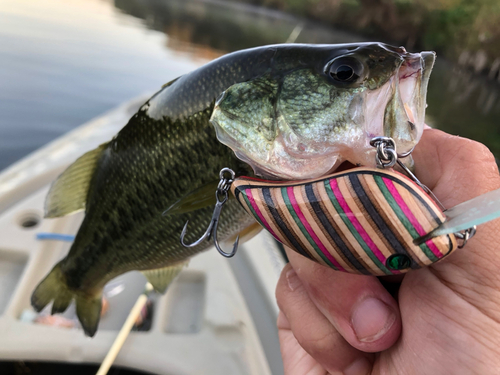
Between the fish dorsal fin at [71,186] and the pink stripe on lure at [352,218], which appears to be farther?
the fish dorsal fin at [71,186]

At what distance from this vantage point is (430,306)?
2.65 feet

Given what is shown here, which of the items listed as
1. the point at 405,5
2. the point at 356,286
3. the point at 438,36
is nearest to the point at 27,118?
the point at 356,286

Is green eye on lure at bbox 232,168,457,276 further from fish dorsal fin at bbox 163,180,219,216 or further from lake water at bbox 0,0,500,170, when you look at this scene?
lake water at bbox 0,0,500,170

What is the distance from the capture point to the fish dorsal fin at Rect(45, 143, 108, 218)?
139cm

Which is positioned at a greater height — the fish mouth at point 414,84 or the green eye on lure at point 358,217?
the fish mouth at point 414,84

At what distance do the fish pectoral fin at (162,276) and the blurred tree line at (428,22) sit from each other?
27628 millimetres

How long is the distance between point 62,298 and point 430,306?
1602 mm

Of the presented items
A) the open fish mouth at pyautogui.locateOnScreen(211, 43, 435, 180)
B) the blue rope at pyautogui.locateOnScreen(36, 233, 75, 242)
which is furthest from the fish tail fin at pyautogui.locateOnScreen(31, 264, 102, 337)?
the open fish mouth at pyautogui.locateOnScreen(211, 43, 435, 180)

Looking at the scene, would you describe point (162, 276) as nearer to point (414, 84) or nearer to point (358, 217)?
point (358, 217)

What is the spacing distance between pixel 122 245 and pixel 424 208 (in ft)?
3.85

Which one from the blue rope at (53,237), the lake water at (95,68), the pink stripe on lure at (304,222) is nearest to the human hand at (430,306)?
the pink stripe on lure at (304,222)

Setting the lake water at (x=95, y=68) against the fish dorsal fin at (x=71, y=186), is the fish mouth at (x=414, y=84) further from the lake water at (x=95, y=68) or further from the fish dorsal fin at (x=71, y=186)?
the lake water at (x=95, y=68)

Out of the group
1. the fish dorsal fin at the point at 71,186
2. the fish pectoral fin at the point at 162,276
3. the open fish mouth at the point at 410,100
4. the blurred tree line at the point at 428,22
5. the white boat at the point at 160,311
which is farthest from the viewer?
the blurred tree line at the point at 428,22

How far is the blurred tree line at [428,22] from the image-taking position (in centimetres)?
2306
